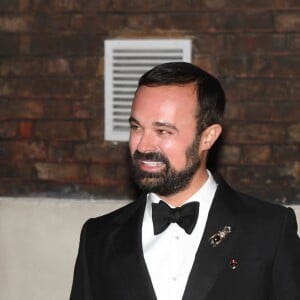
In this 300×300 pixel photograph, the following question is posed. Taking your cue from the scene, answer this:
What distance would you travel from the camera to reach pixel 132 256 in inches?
107

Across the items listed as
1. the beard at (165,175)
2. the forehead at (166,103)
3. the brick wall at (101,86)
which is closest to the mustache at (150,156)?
the beard at (165,175)

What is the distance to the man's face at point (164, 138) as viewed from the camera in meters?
2.57

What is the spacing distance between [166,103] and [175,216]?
42 centimetres

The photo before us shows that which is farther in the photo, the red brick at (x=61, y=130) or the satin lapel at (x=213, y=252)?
the red brick at (x=61, y=130)

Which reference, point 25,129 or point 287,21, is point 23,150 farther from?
point 287,21

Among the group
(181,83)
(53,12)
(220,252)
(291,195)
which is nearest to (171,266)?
(220,252)

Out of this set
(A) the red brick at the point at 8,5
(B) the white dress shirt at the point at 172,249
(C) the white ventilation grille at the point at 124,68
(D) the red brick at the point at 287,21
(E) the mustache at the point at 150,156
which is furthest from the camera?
(A) the red brick at the point at 8,5

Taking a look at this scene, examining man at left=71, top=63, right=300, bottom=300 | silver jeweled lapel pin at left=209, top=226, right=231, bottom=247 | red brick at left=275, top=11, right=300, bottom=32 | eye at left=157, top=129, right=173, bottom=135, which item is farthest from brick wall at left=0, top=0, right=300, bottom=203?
eye at left=157, top=129, right=173, bottom=135

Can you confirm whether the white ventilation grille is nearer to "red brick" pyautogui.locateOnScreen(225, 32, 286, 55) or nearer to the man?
"red brick" pyautogui.locateOnScreen(225, 32, 286, 55)

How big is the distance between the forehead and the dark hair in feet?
0.08

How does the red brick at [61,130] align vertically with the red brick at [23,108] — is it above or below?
below

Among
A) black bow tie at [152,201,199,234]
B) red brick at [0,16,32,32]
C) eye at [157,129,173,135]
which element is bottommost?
black bow tie at [152,201,199,234]

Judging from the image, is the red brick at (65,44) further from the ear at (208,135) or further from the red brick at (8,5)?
the ear at (208,135)

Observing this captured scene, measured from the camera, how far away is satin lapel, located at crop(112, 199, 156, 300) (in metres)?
2.65
